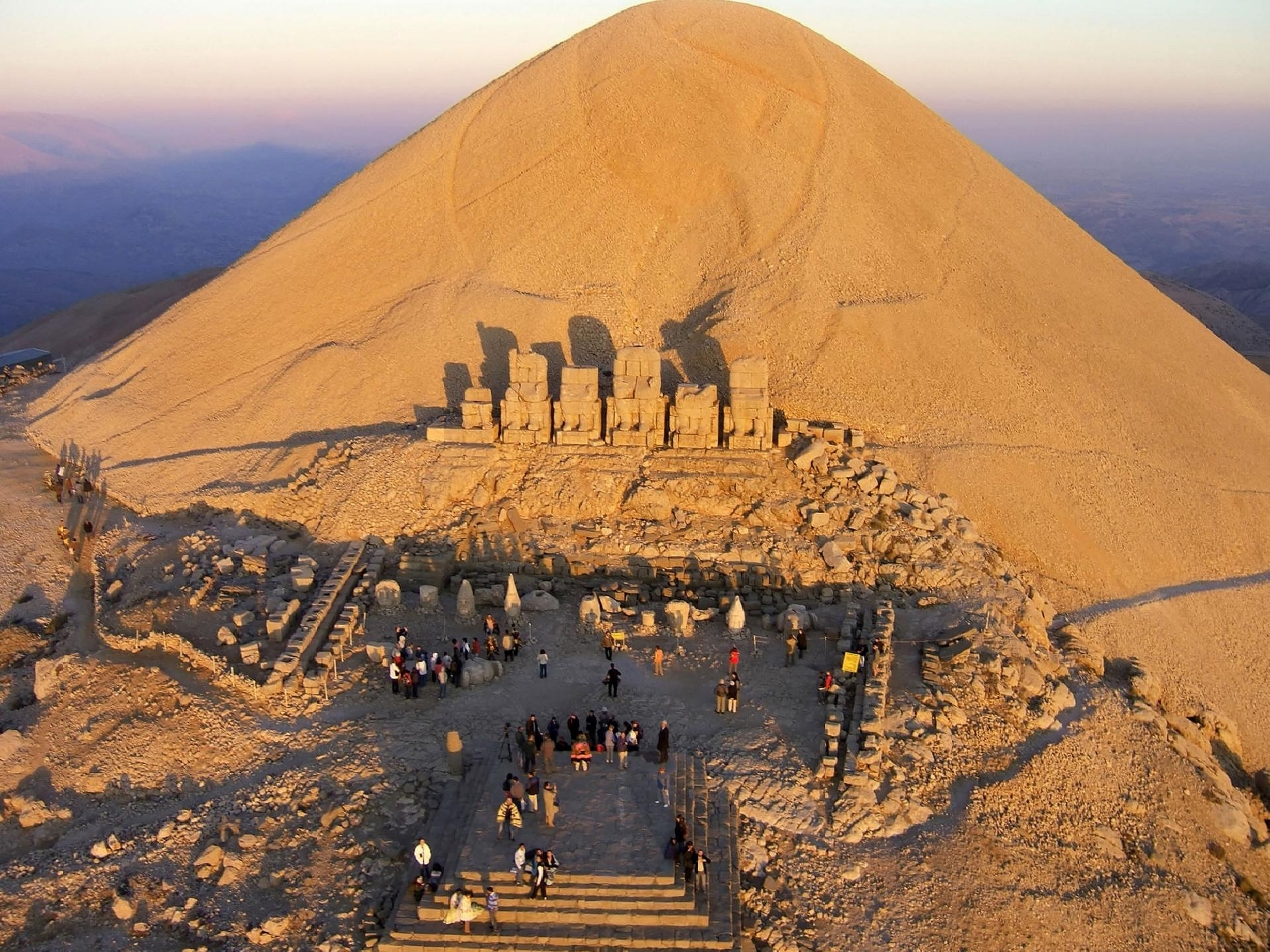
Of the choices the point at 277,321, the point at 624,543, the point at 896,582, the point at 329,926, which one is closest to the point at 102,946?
the point at 329,926

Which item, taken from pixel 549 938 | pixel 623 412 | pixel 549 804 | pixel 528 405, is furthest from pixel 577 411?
pixel 549 938

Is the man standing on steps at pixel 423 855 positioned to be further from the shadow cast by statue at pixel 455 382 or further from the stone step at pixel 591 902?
the shadow cast by statue at pixel 455 382

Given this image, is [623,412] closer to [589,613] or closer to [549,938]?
[589,613]

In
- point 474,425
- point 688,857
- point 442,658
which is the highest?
point 474,425

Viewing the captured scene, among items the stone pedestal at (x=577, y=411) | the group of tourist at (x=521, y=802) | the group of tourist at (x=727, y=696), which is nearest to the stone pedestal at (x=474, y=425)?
the stone pedestal at (x=577, y=411)

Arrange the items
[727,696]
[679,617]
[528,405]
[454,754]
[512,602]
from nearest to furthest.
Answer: [454,754]
[727,696]
[679,617]
[512,602]
[528,405]

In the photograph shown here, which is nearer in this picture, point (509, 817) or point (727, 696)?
point (509, 817)
